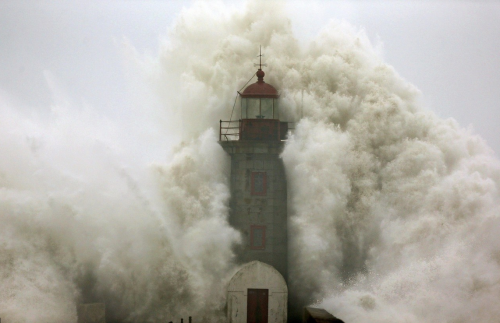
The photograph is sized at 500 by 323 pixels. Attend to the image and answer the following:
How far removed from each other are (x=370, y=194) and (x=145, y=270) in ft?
39.3

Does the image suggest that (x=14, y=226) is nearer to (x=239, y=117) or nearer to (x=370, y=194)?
(x=239, y=117)

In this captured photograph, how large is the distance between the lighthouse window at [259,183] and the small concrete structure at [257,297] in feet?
14.9

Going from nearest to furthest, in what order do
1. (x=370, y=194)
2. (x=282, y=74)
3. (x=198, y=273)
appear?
(x=198, y=273) → (x=370, y=194) → (x=282, y=74)

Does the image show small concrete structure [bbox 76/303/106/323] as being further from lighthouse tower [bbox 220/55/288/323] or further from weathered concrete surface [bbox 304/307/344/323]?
weathered concrete surface [bbox 304/307/344/323]

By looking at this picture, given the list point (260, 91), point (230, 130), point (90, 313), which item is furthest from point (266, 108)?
point (90, 313)

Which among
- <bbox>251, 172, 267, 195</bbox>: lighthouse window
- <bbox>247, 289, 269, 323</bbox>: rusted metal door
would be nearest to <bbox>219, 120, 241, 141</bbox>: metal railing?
<bbox>251, 172, 267, 195</bbox>: lighthouse window

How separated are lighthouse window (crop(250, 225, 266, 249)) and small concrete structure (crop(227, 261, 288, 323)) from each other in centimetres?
299

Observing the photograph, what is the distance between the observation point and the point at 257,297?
24.6 meters

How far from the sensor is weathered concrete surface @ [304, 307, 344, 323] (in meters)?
20.1

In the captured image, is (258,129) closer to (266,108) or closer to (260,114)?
(260,114)

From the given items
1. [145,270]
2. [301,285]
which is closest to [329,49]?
[301,285]

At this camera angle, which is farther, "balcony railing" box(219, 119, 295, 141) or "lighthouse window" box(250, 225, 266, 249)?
"balcony railing" box(219, 119, 295, 141)

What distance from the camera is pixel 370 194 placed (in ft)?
94.5

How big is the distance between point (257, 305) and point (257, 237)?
4.05m
